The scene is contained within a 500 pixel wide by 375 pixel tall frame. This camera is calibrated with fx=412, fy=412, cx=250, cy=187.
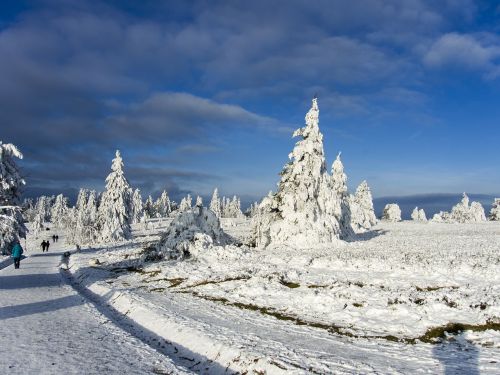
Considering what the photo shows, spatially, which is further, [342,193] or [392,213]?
[392,213]

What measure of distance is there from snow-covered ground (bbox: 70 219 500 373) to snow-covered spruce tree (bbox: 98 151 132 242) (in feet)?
120

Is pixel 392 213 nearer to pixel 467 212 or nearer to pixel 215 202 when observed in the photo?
pixel 467 212

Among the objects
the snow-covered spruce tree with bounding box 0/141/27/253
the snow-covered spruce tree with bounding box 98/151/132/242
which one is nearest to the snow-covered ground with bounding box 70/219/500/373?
the snow-covered spruce tree with bounding box 0/141/27/253

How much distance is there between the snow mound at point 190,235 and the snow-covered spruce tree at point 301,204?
17.7 feet

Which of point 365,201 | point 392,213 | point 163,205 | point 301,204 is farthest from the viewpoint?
point 163,205

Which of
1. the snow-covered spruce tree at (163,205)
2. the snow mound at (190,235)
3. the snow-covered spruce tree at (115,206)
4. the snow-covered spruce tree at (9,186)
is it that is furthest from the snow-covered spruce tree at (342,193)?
the snow-covered spruce tree at (163,205)

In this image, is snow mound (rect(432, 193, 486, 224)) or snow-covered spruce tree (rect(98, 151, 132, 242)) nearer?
snow-covered spruce tree (rect(98, 151, 132, 242))

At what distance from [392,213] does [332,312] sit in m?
119

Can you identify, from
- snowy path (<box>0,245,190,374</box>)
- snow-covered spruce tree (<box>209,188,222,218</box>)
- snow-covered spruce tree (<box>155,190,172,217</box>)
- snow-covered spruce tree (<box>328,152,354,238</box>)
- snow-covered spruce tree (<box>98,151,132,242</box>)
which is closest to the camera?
snowy path (<box>0,245,190,374</box>)

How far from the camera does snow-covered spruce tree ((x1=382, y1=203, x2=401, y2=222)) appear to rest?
409 ft

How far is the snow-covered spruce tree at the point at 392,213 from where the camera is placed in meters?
125

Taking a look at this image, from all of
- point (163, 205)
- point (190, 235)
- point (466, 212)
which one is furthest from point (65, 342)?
point (163, 205)

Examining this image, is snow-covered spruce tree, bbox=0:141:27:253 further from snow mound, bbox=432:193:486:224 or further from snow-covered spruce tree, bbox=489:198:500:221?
snow-covered spruce tree, bbox=489:198:500:221

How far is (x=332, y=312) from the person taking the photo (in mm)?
14367
